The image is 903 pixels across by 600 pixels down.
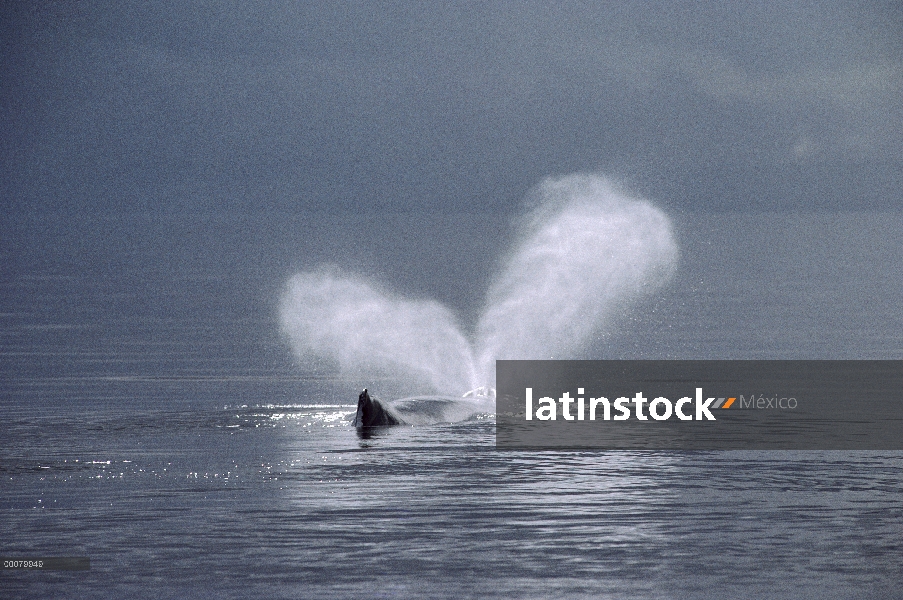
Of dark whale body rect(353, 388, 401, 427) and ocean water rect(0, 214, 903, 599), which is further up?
dark whale body rect(353, 388, 401, 427)

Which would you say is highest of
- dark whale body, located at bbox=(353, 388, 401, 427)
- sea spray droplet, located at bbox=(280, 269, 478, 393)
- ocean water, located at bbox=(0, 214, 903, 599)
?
sea spray droplet, located at bbox=(280, 269, 478, 393)

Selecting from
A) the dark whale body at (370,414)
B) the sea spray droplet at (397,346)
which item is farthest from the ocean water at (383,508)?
the sea spray droplet at (397,346)

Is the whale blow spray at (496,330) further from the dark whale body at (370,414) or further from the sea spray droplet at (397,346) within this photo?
the dark whale body at (370,414)

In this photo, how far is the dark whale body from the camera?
174ft

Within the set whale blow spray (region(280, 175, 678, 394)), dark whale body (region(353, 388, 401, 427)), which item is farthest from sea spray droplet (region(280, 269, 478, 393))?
dark whale body (region(353, 388, 401, 427))

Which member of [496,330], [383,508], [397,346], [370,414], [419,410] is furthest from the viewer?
[496,330]

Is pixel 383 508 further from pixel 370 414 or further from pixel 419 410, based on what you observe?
pixel 419 410

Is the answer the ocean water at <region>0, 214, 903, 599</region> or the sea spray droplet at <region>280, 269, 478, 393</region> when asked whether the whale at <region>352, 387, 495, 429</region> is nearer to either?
the ocean water at <region>0, 214, 903, 599</region>

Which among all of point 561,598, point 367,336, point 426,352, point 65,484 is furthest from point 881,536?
point 367,336

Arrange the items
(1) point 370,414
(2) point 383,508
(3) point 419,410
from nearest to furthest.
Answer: (2) point 383,508, (1) point 370,414, (3) point 419,410

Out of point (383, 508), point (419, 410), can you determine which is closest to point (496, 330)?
point (419, 410)

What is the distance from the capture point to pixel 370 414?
53344 mm

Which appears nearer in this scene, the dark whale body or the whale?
the dark whale body

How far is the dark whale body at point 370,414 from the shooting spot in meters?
52.9
